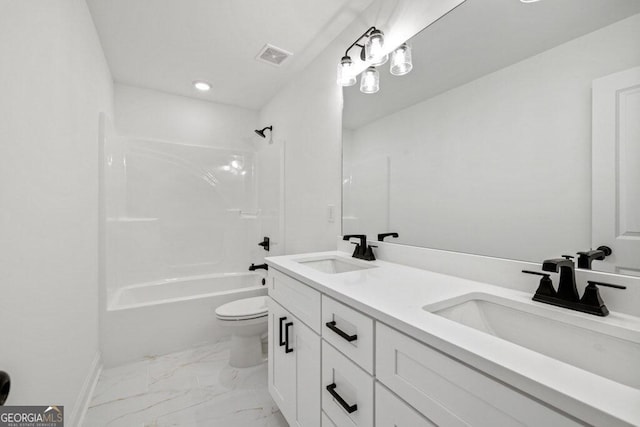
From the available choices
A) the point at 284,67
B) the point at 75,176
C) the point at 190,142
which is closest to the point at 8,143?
the point at 75,176

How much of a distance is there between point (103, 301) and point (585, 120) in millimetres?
3021

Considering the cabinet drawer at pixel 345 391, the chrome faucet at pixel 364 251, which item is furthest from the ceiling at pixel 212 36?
the cabinet drawer at pixel 345 391

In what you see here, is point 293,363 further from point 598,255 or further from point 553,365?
point 598,255

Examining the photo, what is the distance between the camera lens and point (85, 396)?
1.61 metres

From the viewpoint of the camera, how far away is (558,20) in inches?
35.1

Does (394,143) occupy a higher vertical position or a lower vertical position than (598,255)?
higher

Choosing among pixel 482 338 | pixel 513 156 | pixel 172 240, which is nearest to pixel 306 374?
pixel 482 338

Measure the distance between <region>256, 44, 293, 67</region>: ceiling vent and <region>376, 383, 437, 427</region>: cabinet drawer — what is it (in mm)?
2272

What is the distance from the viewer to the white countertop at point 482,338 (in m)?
0.40

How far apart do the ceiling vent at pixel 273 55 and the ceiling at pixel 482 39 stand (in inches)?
36.4

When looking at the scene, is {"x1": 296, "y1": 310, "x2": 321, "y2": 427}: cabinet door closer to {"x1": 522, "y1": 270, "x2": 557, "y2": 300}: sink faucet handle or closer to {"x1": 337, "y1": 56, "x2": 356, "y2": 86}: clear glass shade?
{"x1": 522, "y1": 270, "x2": 557, "y2": 300}: sink faucet handle

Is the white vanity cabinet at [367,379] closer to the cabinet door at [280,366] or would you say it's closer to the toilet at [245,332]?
the cabinet door at [280,366]

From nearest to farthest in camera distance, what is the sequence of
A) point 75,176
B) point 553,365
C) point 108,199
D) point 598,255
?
1. point 553,365
2. point 598,255
3. point 75,176
4. point 108,199

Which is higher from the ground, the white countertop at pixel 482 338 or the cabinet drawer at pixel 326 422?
the white countertop at pixel 482 338
